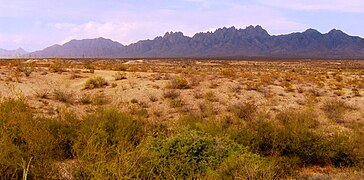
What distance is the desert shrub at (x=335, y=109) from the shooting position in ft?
60.8

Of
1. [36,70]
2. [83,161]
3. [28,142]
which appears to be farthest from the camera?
[36,70]

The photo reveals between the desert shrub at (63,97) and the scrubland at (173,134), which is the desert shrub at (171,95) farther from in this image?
the desert shrub at (63,97)

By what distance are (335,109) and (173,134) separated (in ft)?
37.8

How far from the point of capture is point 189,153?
923 cm

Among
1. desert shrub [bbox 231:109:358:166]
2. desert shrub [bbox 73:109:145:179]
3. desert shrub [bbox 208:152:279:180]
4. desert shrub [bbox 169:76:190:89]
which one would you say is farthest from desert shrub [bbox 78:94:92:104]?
desert shrub [bbox 208:152:279:180]

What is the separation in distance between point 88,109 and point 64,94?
102 inches

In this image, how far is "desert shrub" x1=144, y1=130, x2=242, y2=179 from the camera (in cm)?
830

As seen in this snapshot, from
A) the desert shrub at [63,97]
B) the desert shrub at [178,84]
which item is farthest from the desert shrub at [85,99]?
the desert shrub at [178,84]

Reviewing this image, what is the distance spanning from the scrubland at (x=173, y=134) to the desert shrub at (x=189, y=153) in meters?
0.02

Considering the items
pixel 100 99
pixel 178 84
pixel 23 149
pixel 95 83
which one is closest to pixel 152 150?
pixel 23 149

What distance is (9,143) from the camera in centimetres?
772

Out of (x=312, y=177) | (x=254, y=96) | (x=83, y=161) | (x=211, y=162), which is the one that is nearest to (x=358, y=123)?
(x=254, y=96)

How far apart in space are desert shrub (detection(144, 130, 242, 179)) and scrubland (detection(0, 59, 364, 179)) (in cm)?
2

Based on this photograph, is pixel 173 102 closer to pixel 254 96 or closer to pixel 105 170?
pixel 254 96
